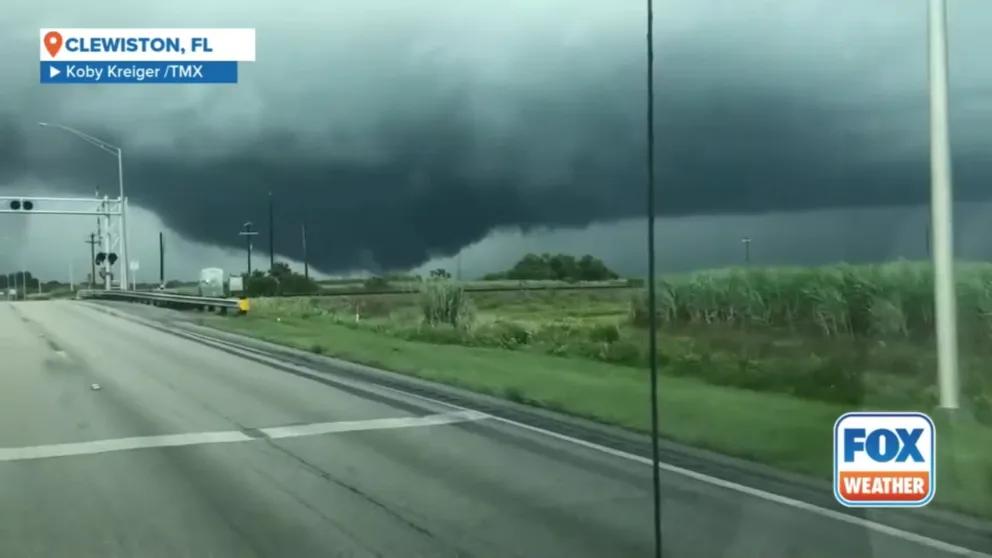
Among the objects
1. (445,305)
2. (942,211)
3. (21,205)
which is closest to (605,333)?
(445,305)

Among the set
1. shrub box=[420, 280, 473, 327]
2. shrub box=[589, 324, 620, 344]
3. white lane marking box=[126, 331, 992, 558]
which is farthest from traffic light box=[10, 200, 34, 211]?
shrub box=[589, 324, 620, 344]

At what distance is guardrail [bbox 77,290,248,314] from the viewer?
41091 millimetres

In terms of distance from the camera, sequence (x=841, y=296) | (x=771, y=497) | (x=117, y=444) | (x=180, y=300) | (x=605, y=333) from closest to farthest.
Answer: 1. (x=771, y=497)
2. (x=841, y=296)
3. (x=117, y=444)
4. (x=605, y=333)
5. (x=180, y=300)

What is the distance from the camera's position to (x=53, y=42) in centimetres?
879

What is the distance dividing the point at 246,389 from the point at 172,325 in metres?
20.7

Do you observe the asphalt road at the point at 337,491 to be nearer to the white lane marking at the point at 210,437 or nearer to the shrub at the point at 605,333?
the white lane marking at the point at 210,437

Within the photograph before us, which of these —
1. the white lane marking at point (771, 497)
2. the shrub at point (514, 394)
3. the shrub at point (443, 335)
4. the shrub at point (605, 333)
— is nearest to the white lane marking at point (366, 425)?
the white lane marking at point (771, 497)

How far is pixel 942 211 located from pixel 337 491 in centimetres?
521

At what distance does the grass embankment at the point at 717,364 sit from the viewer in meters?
9.78

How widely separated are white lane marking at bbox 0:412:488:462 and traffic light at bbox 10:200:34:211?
3.08 meters

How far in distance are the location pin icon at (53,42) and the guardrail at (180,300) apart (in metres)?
29.4

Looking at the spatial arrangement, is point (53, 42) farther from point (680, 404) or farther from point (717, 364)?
point (717, 364)

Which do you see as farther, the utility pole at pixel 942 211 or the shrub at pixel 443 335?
the shrub at pixel 443 335

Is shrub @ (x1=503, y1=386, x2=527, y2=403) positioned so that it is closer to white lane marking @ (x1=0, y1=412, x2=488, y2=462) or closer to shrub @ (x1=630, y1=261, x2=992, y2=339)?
white lane marking @ (x1=0, y1=412, x2=488, y2=462)
